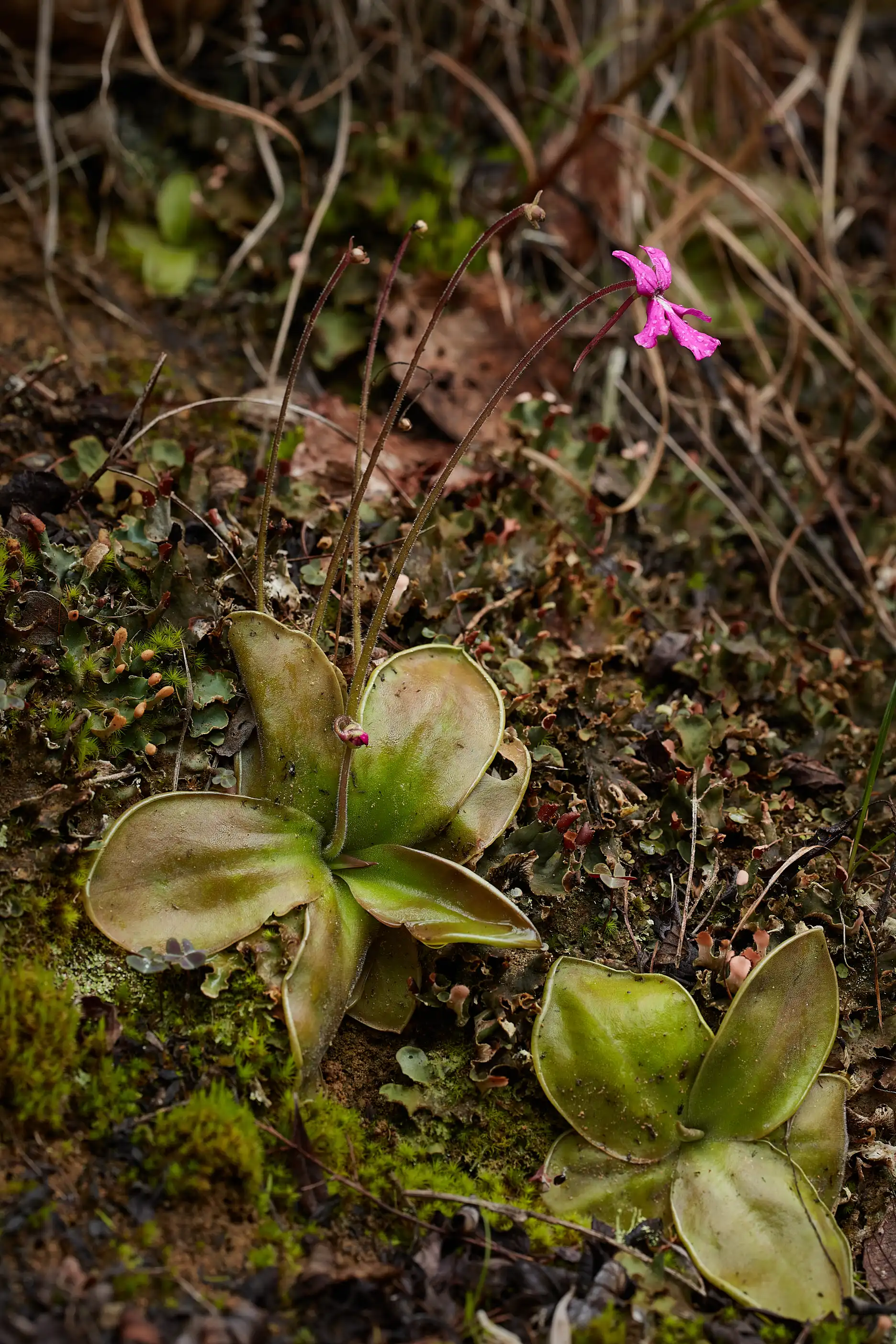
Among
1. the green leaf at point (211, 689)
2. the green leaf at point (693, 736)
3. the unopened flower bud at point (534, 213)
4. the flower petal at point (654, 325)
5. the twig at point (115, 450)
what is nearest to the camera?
the flower petal at point (654, 325)

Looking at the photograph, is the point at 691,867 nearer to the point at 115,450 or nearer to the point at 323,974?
the point at 323,974

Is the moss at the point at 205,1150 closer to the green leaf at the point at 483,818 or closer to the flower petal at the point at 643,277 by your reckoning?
the green leaf at the point at 483,818

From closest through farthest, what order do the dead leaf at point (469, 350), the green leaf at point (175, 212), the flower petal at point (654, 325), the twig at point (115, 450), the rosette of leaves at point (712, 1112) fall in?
1. the flower petal at point (654, 325)
2. the rosette of leaves at point (712, 1112)
3. the twig at point (115, 450)
4. the dead leaf at point (469, 350)
5. the green leaf at point (175, 212)

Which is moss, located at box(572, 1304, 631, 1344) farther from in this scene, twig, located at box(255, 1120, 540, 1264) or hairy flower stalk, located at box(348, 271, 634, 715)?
hairy flower stalk, located at box(348, 271, 634, 715)

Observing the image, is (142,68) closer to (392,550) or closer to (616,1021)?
(392,550)

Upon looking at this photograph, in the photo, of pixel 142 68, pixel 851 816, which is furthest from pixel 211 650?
pixel 142 68

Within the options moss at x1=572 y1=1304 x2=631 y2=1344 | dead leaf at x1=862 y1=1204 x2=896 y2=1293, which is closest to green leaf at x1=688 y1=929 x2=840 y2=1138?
dead leaf at x1=862 y1=1204 x2=896 y2=1293

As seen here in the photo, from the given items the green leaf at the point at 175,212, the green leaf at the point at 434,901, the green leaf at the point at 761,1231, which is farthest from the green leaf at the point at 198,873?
the green leaf at the point at 175,212
